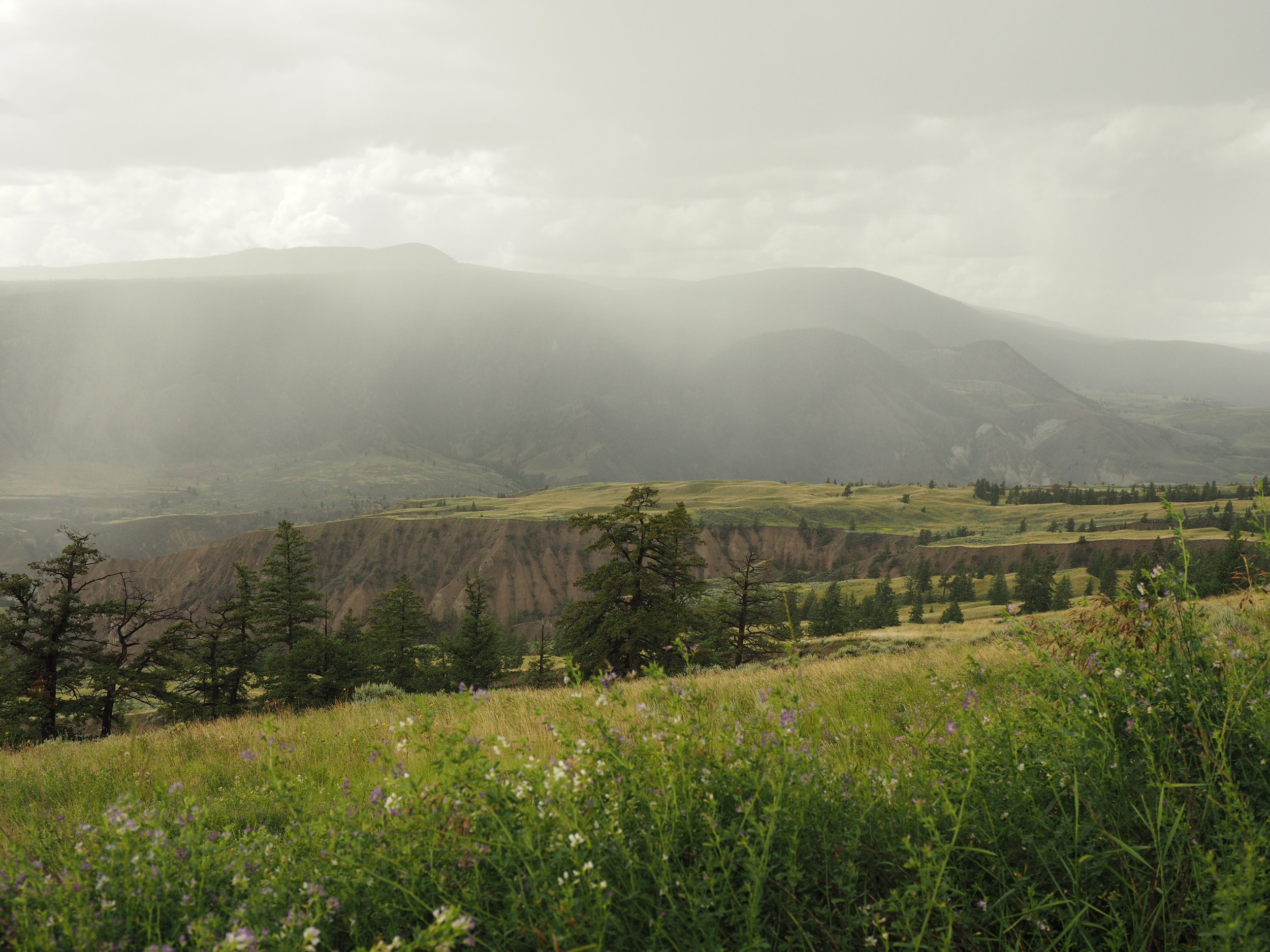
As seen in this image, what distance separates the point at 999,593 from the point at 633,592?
259 ft

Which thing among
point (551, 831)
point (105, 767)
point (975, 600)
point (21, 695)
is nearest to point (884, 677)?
point (551, 831)

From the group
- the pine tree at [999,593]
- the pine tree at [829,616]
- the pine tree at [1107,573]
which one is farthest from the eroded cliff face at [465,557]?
the pine tree at [829,616]

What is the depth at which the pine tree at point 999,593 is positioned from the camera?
92375mm

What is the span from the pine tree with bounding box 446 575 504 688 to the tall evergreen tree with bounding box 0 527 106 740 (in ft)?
65.7

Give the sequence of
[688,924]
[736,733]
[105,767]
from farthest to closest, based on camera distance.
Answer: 1. [105,767]
2. [736,733]
3. [688,924]

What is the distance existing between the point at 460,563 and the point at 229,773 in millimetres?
176598

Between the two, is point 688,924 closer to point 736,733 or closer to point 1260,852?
point 736,733

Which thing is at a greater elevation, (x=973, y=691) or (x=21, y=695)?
(x=973, y=691)

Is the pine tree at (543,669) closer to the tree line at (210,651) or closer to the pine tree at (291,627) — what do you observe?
the tree line at (210,651)

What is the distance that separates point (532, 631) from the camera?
5778 inches

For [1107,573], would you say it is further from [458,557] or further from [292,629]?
[458,557]

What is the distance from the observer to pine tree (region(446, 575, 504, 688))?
152 ft

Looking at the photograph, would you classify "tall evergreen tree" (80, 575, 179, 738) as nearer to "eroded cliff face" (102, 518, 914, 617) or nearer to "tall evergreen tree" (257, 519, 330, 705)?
"tall evergreen tree" (257, 519, 330, 705)

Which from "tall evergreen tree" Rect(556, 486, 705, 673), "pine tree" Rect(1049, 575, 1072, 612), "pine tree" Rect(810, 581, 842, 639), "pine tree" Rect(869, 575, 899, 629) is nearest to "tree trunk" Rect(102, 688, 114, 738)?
"tall evergreen tree" Rect(556, 486, 705, 673)
